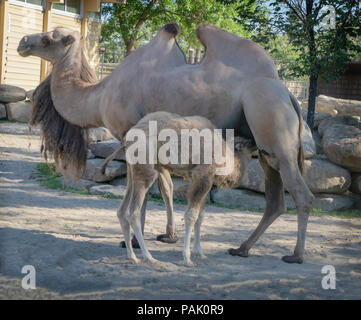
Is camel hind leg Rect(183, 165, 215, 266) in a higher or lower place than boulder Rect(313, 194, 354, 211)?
higher

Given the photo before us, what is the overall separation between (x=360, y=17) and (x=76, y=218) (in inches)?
261

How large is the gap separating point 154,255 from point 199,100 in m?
1.63

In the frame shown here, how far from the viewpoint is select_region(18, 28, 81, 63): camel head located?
584 centimetres

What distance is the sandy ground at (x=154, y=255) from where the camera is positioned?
379 centimetres

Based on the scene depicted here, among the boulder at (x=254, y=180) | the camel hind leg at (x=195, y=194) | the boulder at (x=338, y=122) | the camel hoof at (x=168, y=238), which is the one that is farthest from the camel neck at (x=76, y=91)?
the boulder at (x=338, y=122)

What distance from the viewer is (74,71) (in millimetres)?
5840

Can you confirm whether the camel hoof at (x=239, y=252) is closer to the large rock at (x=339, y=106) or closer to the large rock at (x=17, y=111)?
the large rock at (x=339, y=106)

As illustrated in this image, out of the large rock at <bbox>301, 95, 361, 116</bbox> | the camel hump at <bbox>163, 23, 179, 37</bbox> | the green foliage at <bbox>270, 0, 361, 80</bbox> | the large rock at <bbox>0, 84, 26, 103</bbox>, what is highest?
the green foliage at <bbox>270, 0, 361, 80</bbox>

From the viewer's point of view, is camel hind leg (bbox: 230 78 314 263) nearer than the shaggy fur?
Yes

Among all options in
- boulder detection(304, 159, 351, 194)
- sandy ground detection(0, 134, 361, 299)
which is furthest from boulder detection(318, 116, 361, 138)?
sandy ground detection(0, 134, 361, 299)

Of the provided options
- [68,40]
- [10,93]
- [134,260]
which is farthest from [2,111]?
[134,260]

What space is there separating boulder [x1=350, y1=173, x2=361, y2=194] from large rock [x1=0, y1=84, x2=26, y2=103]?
31.4 feet

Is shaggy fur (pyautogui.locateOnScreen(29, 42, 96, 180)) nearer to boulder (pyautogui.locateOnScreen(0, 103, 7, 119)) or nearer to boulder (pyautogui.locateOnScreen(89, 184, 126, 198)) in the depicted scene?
boulder (pyautogui.locateOnScreen(89, 184, 126, 198))

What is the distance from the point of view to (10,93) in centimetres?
1399
